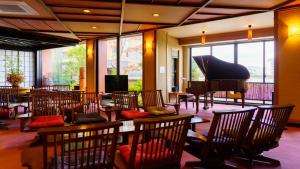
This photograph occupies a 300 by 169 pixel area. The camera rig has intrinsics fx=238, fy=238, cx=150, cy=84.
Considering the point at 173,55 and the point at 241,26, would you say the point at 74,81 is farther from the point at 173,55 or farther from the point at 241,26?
the point at 241,26

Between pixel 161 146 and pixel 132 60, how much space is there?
788cm

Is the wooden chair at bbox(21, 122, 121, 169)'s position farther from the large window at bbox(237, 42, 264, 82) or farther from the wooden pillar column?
the large window at bbox(237, 42, 264, 82)

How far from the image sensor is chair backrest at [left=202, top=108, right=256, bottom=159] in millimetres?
2428

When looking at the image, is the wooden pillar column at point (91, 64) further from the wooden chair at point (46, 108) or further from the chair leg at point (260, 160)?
the chair leg at point (260, 160)

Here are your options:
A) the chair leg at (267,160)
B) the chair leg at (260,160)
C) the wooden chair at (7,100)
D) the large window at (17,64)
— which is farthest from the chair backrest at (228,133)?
the large window at (17,64)

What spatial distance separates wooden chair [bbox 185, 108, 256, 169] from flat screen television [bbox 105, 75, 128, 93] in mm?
5518

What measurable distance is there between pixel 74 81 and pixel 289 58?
8.83 meters

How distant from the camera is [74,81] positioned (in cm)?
1110

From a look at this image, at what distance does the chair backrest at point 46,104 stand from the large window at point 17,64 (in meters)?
6.55

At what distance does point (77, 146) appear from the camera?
1712 mm

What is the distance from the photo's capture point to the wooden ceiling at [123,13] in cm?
480

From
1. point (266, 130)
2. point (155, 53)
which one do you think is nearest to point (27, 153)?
point (266, 130)

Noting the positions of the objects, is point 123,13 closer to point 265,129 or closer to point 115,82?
point 115,82

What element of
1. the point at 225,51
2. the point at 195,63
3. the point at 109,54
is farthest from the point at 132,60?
the point at 225,51
